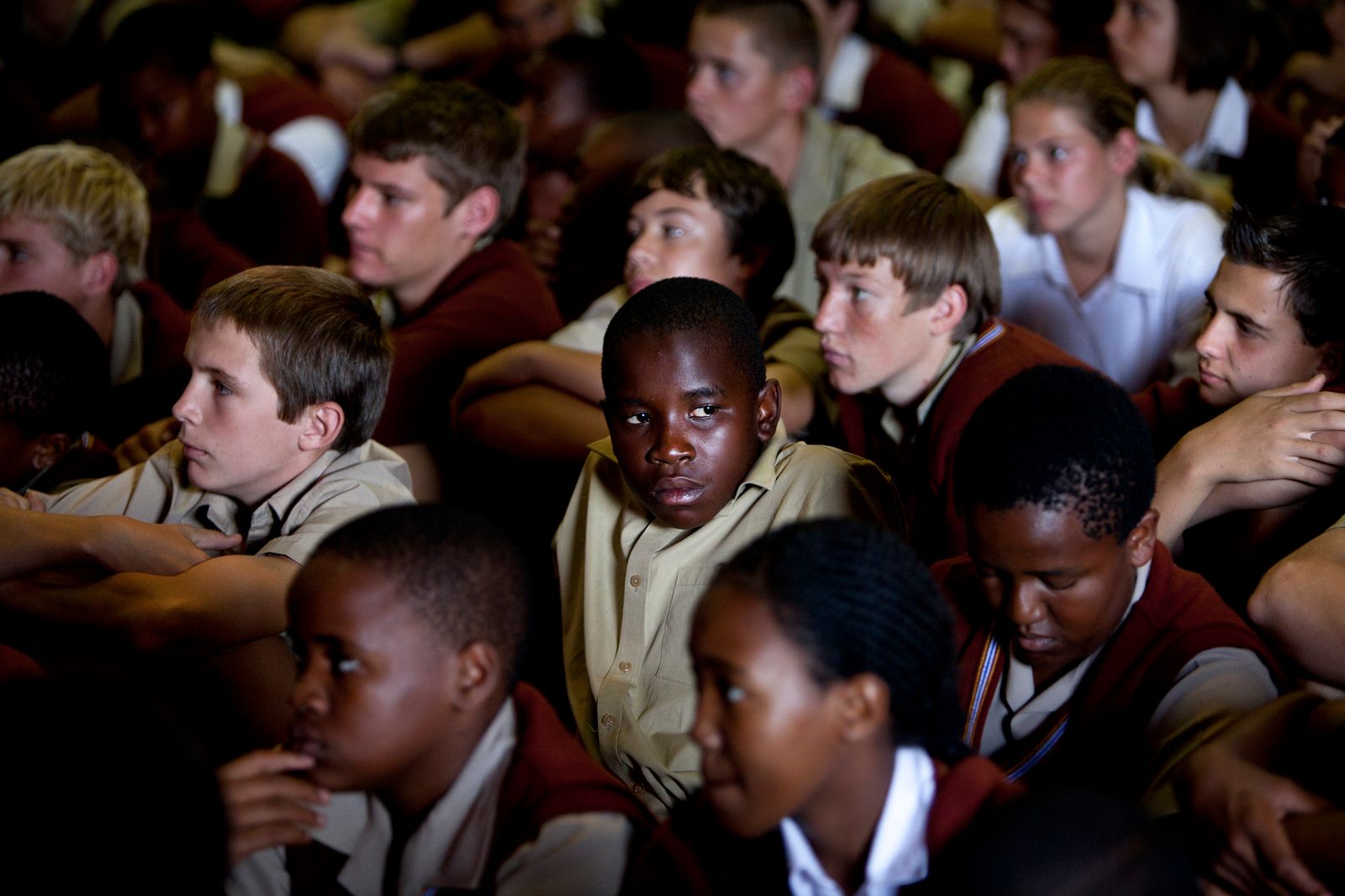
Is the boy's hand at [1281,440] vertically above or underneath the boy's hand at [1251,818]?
above

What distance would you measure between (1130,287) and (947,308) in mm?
851

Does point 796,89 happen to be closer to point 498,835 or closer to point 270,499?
point 270,499

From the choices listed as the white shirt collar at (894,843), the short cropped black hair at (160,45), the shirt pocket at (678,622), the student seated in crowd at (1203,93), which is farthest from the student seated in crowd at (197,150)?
the white shirt collar at (894,843)

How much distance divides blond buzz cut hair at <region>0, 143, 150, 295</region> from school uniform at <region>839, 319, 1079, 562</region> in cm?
165

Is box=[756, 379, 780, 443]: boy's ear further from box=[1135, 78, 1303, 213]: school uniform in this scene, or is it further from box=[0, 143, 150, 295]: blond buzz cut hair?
box=[1135, 78, 1303, 213]: school uniform

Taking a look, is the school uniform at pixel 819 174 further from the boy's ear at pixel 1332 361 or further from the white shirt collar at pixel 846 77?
the boy's ear at pixel 1332 361

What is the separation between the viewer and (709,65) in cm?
372

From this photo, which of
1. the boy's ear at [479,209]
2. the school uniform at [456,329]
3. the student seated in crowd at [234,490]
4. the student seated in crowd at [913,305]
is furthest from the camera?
the boy's ear at [479,209]

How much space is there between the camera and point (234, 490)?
6.60 feet

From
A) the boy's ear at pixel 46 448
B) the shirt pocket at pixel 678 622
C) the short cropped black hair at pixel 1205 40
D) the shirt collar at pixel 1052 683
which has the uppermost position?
the short cropped black hair at pixel 1205 40

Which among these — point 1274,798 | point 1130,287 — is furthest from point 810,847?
point 1130,287

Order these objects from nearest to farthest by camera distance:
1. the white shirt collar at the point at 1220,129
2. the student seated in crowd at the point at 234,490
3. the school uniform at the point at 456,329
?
the student seated in crowd at the point at 234,490
the school uniform at the point at 456,329
the white shirt collar at the point at 1220,129

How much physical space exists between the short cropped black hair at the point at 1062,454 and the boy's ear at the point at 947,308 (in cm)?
81

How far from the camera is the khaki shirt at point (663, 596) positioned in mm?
1806
